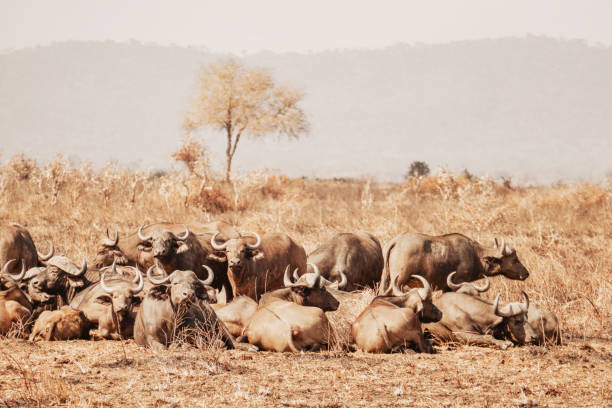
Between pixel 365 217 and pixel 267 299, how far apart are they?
1024 centimetres

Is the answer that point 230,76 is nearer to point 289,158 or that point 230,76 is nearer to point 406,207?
point 406,207

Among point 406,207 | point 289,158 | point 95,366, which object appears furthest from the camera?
point 289,158

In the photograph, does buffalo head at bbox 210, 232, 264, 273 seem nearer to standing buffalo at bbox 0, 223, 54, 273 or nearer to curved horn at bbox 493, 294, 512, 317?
standing buffalo at bbox 0, 223, 54, 273

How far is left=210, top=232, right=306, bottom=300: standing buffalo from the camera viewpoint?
10.5m

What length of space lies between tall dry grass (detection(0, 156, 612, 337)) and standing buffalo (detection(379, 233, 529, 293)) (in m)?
0.42

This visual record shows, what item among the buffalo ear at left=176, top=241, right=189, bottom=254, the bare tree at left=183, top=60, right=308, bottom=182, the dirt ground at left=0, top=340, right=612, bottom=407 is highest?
the bare tree at left=183, top=60, right=308, bottom=182

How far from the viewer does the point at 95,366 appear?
24.4 feet

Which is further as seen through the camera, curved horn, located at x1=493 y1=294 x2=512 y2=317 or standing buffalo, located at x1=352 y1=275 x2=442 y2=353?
curved horn, located at x1=493 y1=294 x2=512 y2=317

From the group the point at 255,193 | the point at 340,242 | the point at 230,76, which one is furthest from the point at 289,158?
the point at 340,242

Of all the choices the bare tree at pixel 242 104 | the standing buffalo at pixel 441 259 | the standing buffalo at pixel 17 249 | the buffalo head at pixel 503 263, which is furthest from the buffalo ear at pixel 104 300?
the bare tree at pixel 242 104

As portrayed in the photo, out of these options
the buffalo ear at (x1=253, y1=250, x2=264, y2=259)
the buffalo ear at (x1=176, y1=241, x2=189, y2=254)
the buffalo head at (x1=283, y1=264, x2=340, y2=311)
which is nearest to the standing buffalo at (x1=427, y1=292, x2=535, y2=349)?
the buffalo head at (x1=283, y1=264, x2=340, y2=311)

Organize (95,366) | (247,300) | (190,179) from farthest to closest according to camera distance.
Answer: (190,179), (247,300), (95,366)

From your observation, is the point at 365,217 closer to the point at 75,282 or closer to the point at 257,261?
the point at 257,261

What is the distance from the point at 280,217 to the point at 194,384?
1247 cm
